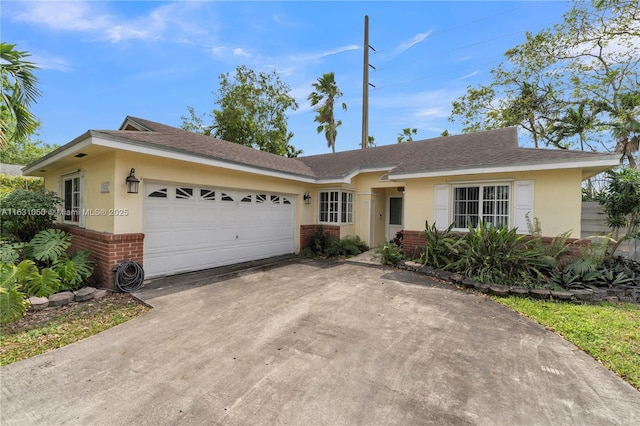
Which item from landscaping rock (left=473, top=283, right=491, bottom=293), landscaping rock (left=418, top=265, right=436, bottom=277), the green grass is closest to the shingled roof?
landscaping rock (left=418, top=265, right=436, bottom=277)

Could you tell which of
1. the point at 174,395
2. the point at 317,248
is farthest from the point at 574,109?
the point at 174,395

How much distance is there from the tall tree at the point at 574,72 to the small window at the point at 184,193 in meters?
19.7

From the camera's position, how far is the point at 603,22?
13.6 m

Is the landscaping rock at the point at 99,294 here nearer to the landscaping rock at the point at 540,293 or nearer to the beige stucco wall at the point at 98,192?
the beige stucco wall at the point at 98,192

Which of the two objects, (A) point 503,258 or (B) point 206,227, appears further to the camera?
(B) point 206,227

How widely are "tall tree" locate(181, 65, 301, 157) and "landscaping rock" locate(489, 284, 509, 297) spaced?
795 inches

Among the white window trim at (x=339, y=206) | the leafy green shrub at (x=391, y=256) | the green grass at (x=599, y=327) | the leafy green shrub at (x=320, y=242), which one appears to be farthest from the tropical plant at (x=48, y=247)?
the green grass at (x=599, y=327)

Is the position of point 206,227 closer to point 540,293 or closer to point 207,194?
point 207,194

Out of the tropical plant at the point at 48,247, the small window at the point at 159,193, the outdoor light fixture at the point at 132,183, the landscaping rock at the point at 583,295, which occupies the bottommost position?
the landscaping rock at the point at 583,295

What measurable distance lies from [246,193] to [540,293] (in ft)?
25.3

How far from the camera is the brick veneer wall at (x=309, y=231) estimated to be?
406 inches

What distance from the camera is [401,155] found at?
10758 millimetres

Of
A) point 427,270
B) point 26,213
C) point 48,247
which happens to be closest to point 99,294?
point 48,247

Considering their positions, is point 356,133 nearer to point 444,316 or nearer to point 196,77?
point 196,77
